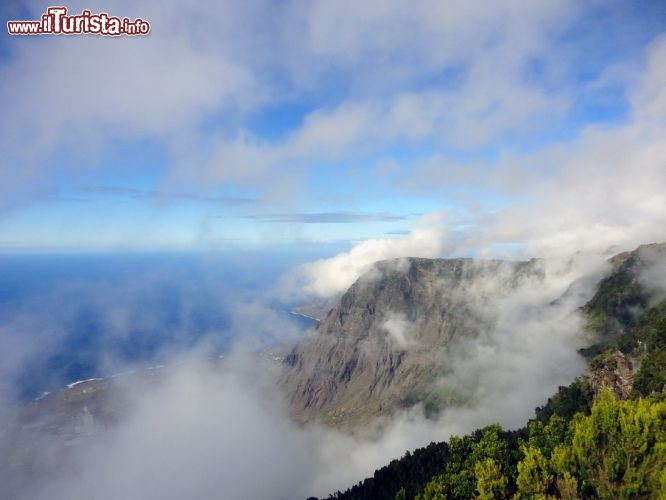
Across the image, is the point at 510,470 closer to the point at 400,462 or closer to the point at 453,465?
the point at 453,465

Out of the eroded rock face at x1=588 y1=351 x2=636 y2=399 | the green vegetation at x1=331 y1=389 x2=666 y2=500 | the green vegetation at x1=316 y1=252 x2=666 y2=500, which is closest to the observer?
the green vegetation at x1=331 y1=389 x2=666 y2=500

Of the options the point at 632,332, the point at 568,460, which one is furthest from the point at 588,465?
the point at 632,332

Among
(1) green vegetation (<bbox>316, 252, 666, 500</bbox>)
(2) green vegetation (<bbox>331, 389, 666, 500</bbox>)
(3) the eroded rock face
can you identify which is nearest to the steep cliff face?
(3) the eroded rock face

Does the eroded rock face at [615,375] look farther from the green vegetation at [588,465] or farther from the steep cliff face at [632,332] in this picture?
the green vegetation at [588,465]

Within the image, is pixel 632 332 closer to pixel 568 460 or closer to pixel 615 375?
pixel 615 375

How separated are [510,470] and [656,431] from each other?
67.8ft

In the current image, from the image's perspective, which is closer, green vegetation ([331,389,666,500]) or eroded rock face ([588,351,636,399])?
green vegetation ([331,389,666,500])

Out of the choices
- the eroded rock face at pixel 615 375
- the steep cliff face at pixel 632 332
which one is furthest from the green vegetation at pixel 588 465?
the eroded rock face at pixel 615 375

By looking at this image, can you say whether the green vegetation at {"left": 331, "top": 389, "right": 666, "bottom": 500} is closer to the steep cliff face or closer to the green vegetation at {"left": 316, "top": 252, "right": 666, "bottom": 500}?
the green vegetation at {"left": 316, "top": 252, "right": 666, "bottom": 500}

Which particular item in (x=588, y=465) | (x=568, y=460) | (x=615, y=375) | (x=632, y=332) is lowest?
(x=615, y=375)

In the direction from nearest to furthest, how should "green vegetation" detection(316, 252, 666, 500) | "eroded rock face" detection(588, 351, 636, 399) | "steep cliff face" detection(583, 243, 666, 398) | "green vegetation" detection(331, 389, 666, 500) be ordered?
"green vegetation" detection(331, 389, 666, 500), "green vegetation" detection(316, 252, 666, 500), "steep cliff face" detection(583, 243, 666, 398), "eroded rock face" detection(588, 351, 636, 399)

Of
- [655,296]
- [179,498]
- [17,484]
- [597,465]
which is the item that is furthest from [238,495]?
[655,296]

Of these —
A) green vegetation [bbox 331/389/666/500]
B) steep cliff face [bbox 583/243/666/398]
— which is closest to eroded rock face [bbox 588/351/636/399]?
steep cliff face [bbox 583/243/666/398]

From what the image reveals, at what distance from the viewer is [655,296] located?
172 metres
